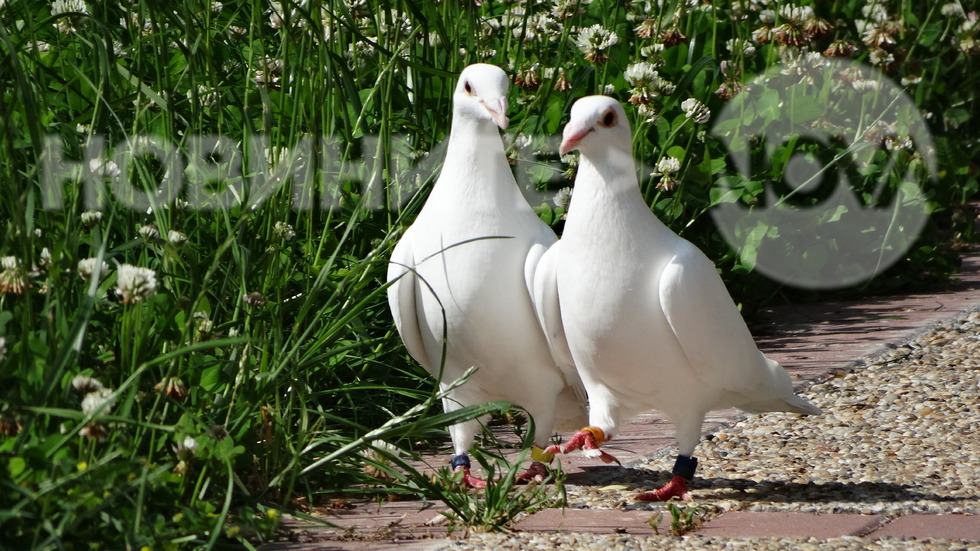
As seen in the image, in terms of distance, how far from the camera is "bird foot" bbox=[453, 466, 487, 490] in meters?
3.14

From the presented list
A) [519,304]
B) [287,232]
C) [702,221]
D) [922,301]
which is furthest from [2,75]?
[922,301]

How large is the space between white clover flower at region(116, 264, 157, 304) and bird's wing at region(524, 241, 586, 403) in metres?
1.02

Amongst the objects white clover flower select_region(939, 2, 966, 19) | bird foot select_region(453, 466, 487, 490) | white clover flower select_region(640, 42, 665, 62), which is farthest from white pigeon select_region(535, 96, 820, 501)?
white clover flower select_region(939, 2, 966, 19)

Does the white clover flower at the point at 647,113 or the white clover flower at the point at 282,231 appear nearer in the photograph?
the white clover flower at the point at 282,231

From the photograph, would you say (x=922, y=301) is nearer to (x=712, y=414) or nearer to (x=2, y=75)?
(x=712, y=414)

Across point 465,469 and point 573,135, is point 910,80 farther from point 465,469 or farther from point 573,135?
point 465,469

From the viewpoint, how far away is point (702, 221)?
16.1ft

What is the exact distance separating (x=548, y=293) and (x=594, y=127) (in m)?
0.40

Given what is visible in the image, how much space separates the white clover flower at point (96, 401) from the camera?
219 centimetres

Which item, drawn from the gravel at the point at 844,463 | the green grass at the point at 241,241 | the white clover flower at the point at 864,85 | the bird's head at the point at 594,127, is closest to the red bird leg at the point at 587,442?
the gravel at the point at 844,463

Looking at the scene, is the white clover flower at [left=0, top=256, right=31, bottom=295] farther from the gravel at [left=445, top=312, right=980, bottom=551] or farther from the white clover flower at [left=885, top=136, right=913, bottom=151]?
the white clover flower at [left=885, top=136, right=913, bottom=151]

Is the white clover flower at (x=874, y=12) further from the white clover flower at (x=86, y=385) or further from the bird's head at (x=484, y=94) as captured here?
the white clover flower at (x=86, y=385)

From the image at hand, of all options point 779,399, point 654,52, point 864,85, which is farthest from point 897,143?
point 779,399

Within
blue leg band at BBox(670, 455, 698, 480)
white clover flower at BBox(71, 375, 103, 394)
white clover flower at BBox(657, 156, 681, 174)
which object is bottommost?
blue leg band at BBox(670, 455, 698, 480)
